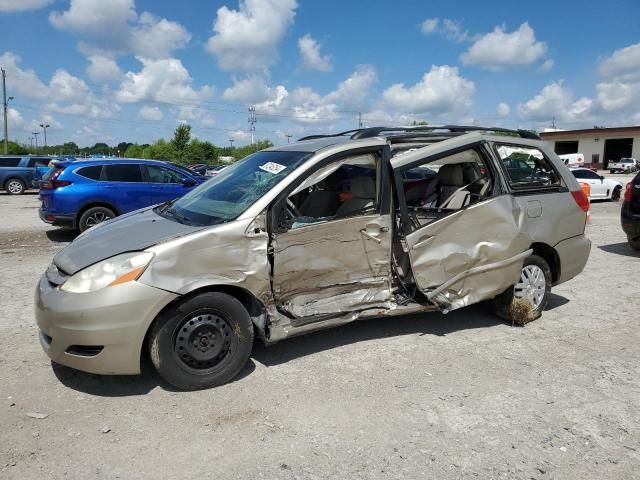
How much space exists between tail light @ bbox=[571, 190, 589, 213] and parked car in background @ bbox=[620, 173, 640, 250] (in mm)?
3879

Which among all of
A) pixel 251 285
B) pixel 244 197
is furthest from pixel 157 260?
pixel 244 197

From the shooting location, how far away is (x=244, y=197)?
4.11 m

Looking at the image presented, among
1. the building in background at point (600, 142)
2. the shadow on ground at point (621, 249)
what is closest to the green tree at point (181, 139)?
the building in background at point (600, 142)

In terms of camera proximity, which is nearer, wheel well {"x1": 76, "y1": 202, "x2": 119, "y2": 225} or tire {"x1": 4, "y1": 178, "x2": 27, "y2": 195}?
wheel well {"x1": 76, "y1": 202, "x2": 119, "y2": 225}

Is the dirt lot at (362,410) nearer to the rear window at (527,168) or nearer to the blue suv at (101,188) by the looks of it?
the rear window at (527,168)

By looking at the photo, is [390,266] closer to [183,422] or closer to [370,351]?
[370,351]

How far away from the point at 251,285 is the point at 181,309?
53cm

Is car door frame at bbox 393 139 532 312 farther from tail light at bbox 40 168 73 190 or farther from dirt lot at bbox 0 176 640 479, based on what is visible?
tail light at bbox 40 168 73 190

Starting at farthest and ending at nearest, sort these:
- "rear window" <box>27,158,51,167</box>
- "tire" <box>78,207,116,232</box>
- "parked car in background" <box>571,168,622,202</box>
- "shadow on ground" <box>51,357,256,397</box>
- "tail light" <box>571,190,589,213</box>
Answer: "rear window" <box>27,158,51,167</box> → "parked car in background" <box>571,168,622,202</box> → "tire" <box>78,207,116,232</box> → "tail light" <box>571,190,589,213</box> → "shadow on ground" <box>51,357,256,397</box>

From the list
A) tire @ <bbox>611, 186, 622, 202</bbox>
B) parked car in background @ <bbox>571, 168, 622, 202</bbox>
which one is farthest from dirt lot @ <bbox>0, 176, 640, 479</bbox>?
tire @ <bbox>611, 186, 622, 202</bbox>

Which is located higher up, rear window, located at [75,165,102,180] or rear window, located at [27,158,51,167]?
rear window, located at [27,158,51,167]

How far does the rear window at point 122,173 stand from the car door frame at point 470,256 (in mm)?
7695

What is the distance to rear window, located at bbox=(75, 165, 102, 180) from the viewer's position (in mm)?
10055

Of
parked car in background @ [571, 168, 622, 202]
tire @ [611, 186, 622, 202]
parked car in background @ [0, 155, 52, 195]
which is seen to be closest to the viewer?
parked car in background @ [571, 168, 622, 202]
